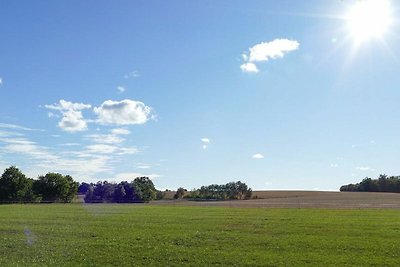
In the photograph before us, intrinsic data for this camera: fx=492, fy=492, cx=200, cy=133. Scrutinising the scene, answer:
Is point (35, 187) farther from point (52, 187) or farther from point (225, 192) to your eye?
point (225, 192)

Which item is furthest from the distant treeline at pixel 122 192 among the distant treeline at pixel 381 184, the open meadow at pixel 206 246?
the open meadow at pixel 206 246

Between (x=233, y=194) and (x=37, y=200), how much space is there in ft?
225

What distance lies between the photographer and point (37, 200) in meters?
150

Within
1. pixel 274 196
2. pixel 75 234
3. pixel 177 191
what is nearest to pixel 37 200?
pixel 177 191

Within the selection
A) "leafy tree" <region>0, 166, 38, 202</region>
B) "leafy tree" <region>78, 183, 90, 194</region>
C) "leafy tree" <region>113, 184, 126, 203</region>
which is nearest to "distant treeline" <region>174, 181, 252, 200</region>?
"leafy tree" <region>113, 184, 126, 203</region>

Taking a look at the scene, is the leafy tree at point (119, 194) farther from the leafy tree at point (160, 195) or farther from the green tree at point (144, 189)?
the leafy tree at point (160, 195)

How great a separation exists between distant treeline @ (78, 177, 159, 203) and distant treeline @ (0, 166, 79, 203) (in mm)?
9215

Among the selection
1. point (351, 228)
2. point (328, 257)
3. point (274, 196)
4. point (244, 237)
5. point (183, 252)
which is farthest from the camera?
point (274, 196)

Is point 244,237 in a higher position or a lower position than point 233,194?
lower

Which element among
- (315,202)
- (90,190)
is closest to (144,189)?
(90,190)

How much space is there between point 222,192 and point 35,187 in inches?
2632

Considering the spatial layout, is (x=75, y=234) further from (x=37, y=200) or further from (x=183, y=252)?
(x=37, y=200)

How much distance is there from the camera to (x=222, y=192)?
601 feet

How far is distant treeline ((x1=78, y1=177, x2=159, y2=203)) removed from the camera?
16375 centimetres
